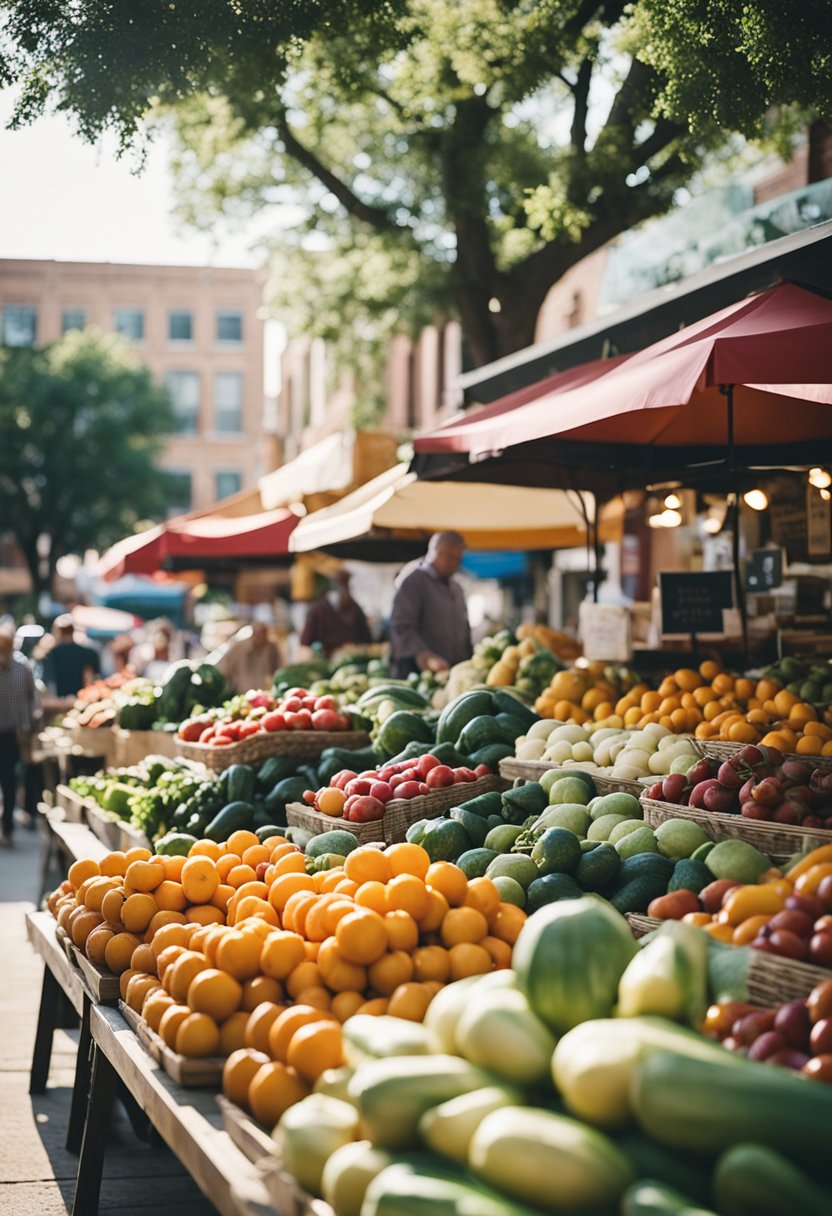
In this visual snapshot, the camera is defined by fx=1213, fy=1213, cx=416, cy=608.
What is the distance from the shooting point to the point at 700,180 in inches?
621

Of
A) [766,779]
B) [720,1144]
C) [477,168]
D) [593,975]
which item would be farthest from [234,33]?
[477,168]

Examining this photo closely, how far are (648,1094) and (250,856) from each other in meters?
2.40

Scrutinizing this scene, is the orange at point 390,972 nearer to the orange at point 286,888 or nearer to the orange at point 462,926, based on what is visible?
the orange at point 462,926

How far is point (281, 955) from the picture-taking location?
3.10m

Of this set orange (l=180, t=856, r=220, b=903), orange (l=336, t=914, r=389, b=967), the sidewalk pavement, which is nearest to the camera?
orange (l=336, t=914, r=389, b=967)

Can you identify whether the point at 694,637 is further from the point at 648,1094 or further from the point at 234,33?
the point at 648,1094

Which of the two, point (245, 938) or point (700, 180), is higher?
point (700, 180)

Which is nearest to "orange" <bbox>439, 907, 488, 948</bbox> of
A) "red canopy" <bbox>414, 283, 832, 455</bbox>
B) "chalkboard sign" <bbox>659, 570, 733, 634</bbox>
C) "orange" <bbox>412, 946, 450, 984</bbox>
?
"orange" <bbox>412, 946, 450, 984</bbox>

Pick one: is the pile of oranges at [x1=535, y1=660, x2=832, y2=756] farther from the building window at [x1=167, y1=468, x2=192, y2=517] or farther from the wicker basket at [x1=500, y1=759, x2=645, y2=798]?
the building window at [x1=167, y1=468, x2=192, y2=517]

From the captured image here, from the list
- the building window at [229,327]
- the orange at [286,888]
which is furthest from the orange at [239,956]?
the building window at [229,327]

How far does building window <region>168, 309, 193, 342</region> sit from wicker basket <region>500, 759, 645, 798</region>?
1930 inches

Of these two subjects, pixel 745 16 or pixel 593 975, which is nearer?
pixel 593 975

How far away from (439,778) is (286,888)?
137 centimetres

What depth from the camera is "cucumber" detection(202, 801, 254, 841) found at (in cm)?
537
